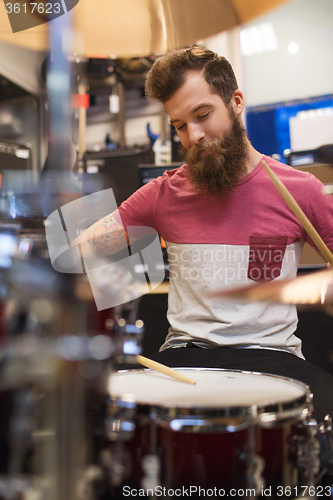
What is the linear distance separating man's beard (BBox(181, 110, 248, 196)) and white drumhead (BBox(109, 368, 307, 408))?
50cm

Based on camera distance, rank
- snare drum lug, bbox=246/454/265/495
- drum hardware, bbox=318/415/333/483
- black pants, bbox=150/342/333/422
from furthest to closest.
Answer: black pants, bbox=150/342/333/422, drum hardware, bbox=318/415/333/483, snare drum lug, bbox=246/454/265/495

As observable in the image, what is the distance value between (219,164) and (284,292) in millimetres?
699

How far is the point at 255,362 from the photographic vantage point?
35.3 inches

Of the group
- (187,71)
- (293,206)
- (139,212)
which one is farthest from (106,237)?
(293,206)

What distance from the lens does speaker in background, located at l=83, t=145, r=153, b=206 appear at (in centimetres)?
185

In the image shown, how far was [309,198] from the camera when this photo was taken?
40.3 inches

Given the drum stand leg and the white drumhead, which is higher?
the white drumhead

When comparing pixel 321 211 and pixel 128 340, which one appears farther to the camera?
pixel 321 211

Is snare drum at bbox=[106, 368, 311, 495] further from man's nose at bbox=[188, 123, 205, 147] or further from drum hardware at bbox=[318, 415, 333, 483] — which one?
man's nose at bbox=[188, 123, 205, 147]

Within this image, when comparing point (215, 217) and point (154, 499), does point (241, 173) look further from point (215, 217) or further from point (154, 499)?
point (154, 499)

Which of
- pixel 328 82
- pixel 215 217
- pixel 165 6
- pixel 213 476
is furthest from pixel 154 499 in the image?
pixel 328 82

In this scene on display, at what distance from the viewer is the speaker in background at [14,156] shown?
188cm

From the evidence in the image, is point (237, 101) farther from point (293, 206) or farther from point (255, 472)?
point (255, 472)

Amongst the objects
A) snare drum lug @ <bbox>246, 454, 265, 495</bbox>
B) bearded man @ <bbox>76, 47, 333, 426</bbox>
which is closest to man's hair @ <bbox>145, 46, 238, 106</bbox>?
bearded man @ <bbox>76, 47, 333, 426</bbox>
